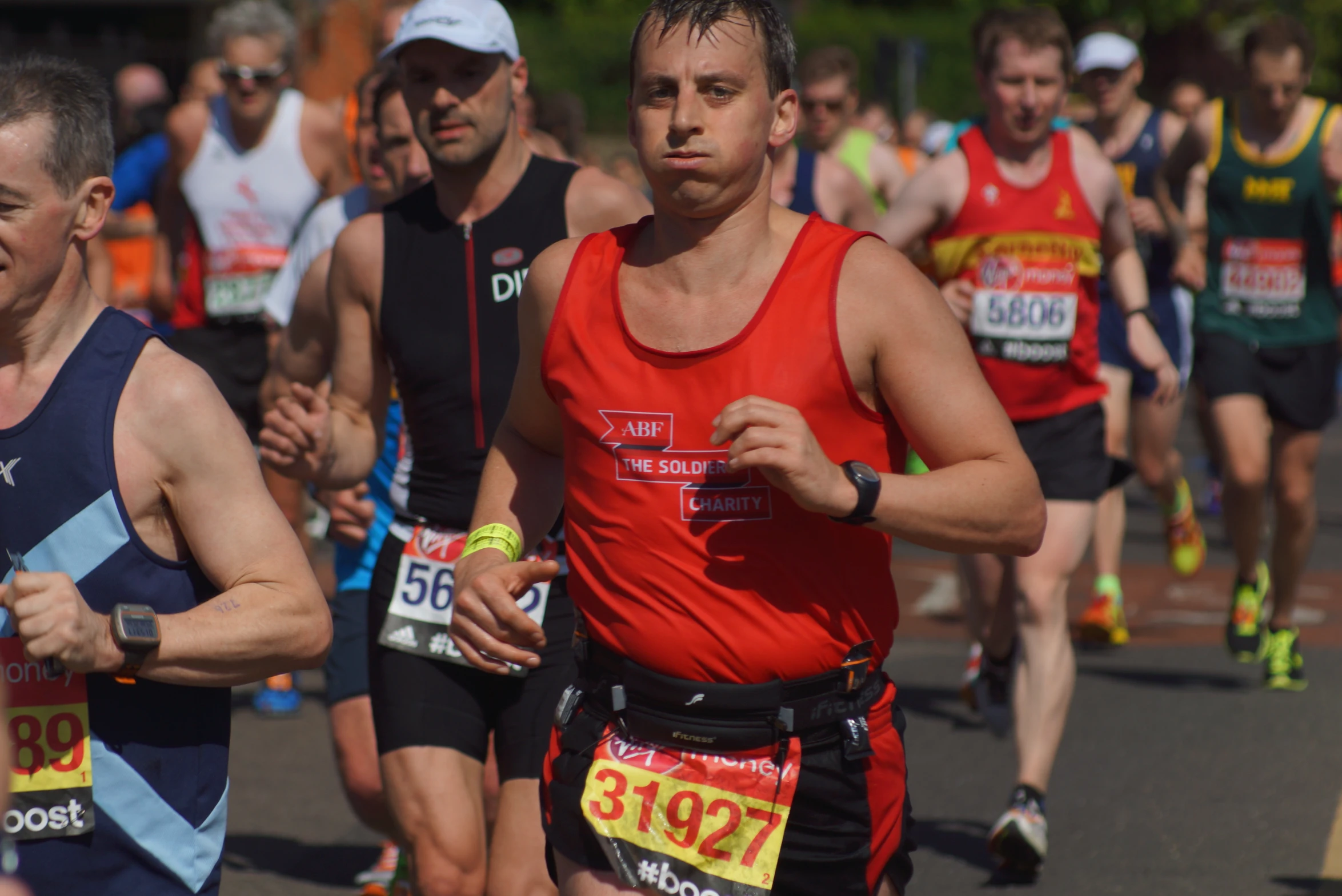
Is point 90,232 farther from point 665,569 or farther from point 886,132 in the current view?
point 886,132

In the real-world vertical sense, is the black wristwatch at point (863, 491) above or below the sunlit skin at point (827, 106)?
below

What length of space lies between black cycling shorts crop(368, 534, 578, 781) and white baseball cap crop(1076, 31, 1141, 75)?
6.10 m

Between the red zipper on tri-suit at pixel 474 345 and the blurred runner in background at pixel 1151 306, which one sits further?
the blurred runner in background at pixel 1151 306

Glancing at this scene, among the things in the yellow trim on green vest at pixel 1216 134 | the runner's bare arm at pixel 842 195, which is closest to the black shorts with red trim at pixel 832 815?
the runner's bare arm at pixel 842 195

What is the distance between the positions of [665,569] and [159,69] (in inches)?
739

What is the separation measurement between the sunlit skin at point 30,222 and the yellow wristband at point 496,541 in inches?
31.3

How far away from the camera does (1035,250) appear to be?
6.00 m

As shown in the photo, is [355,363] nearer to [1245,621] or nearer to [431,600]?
[431,600]

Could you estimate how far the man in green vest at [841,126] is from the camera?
8547 mm

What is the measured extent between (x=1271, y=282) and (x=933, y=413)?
5597 mm

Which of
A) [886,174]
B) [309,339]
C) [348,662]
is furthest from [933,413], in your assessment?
[886,174]

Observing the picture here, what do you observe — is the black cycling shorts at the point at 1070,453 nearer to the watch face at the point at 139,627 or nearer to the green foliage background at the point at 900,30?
the watch face at the point at 139,627

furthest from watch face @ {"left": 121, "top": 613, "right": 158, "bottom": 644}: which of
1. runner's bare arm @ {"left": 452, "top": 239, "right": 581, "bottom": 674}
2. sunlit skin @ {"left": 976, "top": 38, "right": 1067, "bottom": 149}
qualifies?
sunlit skin @ {"left": 976, "top": 38, "right": 1067, "bottom": 149}

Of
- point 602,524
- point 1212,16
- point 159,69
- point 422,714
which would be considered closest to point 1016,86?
point 422,714
